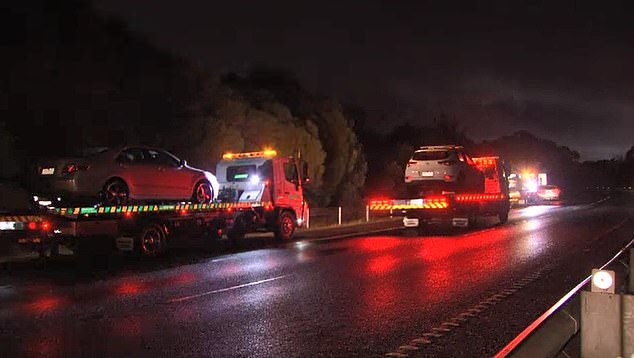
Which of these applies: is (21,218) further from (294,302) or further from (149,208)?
(294,302)

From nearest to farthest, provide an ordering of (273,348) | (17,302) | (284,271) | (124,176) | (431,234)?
(273,348) → (17,302) → (284,271) → (124,176) → (431,234)

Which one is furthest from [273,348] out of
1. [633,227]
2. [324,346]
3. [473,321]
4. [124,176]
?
[633,227]

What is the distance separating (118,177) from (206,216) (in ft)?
9.99

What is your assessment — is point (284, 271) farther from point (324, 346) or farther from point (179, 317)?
point (324, 346)

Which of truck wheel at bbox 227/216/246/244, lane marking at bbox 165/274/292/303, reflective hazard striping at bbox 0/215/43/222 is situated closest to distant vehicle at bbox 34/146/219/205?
reflective hazard striping at bbox 0/215/43/222

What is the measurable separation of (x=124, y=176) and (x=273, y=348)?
27.8 ft

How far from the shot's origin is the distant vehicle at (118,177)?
1328 cm

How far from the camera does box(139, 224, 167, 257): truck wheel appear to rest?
572 inches

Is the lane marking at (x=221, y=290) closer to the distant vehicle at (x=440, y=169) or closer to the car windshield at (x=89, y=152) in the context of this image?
the car windshield at (x=89, y=152)

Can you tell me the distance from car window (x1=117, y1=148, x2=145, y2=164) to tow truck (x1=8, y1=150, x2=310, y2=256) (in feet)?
3.28

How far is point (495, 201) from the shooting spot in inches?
1035

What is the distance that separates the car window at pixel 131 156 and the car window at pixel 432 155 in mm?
12524

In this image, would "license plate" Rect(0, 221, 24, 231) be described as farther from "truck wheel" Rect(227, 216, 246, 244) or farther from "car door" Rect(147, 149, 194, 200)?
"truck wheel" Rect(227, 216, 246, 244)

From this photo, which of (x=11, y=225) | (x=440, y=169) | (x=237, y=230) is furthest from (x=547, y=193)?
(x=11, y=225)
